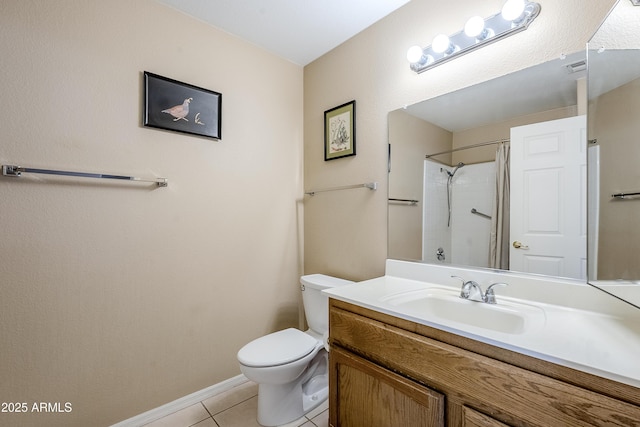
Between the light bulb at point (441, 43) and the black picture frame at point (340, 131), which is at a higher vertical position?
the light bulb at point (441, 43)

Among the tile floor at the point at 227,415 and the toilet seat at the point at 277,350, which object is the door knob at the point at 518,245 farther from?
the tile floor at the point at 227,415

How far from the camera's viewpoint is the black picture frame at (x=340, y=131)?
6.15 ft

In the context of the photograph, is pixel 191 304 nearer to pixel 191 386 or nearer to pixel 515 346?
pixel 191 386

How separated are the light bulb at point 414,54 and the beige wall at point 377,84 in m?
0.07

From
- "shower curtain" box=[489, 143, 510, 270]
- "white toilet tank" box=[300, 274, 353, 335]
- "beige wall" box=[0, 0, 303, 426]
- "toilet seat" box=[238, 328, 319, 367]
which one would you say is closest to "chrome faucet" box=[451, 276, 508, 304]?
"shower curtain" box=[489, 143, 510, 270]

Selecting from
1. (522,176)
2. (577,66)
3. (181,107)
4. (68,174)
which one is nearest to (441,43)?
(577,66)

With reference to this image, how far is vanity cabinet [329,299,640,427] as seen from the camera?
26.5 inches

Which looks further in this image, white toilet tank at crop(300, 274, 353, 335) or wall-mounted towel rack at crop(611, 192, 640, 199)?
white toilet tank at crop(300, 274, 353, 335)

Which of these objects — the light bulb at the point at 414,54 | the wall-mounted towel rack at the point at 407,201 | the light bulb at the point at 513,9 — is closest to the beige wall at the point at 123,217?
the wall-mounted towel rack at the point at 407,201

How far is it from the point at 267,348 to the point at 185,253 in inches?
29.8

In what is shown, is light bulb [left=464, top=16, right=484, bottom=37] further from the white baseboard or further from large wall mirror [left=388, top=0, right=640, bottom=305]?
the white baseboard

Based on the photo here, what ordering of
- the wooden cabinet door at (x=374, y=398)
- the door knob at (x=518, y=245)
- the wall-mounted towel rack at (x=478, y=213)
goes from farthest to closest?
the wall-mounted towel rack at (x=478, y=213) → the door knob at (x=518, y=245) → the wooden cabinet door at (x=374, y=398)

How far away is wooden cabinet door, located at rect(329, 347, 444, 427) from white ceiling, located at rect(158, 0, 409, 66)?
1.86m

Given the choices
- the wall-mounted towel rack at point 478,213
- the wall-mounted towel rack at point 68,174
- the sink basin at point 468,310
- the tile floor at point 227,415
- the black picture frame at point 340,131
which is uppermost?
the black picture frame at point 340,131
